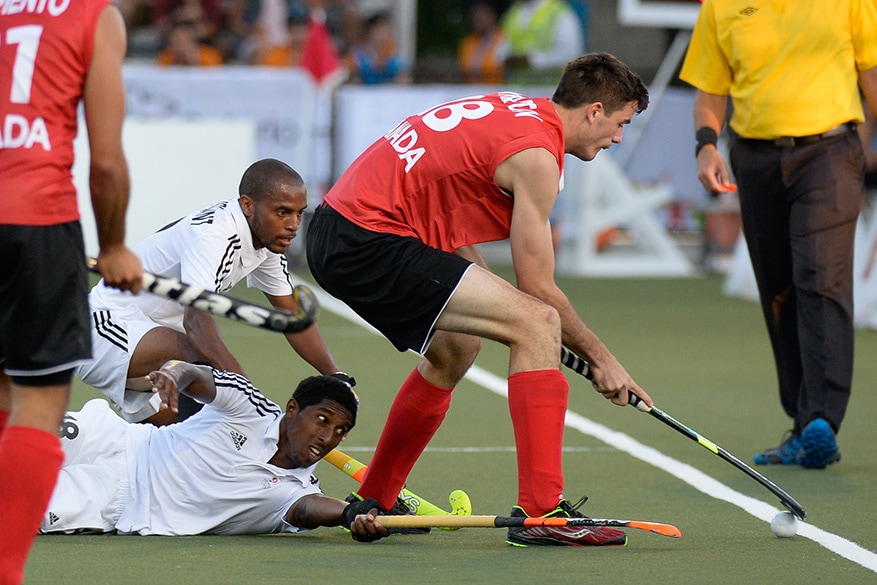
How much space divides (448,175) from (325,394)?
2.68ft

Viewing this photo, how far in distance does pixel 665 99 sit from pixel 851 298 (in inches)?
344

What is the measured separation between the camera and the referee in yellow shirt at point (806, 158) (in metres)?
6.55

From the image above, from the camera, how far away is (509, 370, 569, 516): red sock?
4.79 metres

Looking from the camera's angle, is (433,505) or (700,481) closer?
(433,505)

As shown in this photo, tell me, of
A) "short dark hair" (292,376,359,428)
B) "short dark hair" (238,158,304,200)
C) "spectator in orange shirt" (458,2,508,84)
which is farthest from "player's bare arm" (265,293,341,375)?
"spectator in orange shirt" (458,2,508,84)

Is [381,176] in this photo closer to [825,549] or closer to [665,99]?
[825,549]

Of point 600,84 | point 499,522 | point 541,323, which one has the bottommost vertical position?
point 499,522

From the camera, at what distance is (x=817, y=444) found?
6297 mm

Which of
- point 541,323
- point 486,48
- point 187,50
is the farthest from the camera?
point 486,48

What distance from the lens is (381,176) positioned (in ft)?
16.6

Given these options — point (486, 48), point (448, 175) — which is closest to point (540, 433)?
point (448, 175)

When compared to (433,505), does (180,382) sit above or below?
above

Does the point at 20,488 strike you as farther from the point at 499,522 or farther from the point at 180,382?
the point at 499,522

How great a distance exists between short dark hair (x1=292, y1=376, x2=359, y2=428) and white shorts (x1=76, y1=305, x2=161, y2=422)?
76 centimetres
